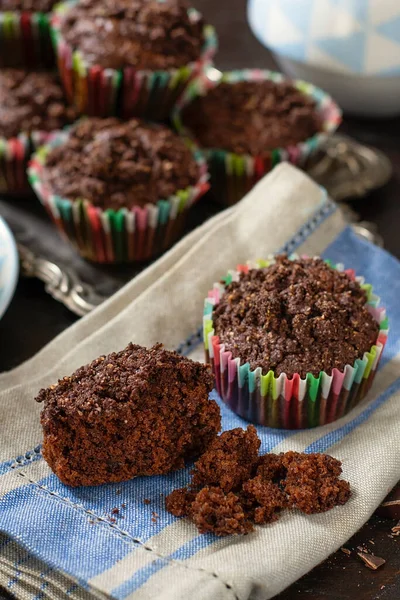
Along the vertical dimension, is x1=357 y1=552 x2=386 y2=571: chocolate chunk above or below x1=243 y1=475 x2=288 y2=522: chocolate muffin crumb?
below

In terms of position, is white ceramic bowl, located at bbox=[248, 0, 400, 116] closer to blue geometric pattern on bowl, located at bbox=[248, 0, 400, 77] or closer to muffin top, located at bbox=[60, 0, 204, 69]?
blue geometric pattern on bowl, located at bbox=[248, 0, 400, 77]

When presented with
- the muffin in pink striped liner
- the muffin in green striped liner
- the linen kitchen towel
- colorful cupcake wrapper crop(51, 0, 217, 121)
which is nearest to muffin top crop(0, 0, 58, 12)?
the muffin in green striped liner

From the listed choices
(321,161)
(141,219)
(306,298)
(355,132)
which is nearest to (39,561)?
(306,298)

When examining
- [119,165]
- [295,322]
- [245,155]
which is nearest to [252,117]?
[245,155]

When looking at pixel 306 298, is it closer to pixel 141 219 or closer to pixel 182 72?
pixel 141 219

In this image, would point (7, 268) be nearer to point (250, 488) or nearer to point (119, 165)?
point (119, 165)

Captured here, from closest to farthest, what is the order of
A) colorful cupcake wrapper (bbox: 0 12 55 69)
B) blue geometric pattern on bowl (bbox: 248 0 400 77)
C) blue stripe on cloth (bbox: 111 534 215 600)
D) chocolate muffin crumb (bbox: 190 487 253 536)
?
blue stripe on cloth (bbox: 111 534 215 600) < chocolate muffin crumb (bbox: 190 487 253 536) < blue geometric pattern on bowl (bbox: 248 0 400 77) < colorful cupcake wrapper (bbox: 0 12 55 69)
